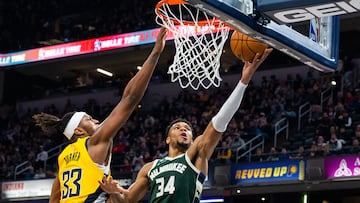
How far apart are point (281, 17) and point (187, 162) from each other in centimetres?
119

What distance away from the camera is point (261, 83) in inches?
761

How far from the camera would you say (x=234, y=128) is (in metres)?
16.6

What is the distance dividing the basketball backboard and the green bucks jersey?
101 cm

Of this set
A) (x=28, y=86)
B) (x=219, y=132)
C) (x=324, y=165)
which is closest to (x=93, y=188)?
(x=219, y=132)

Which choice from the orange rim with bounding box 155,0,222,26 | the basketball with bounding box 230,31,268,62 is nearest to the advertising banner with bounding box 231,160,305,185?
the orange rim with bounding box 155,0,222,26

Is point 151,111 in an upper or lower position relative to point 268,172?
upper

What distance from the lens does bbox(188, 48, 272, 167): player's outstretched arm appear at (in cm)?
491

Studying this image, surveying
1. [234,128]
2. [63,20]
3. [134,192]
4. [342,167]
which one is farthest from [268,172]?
[63,20]

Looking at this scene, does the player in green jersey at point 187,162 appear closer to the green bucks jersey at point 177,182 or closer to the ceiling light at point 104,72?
the green bucks jersey at point 177,182

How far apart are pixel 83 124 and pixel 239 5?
1336 millimetres

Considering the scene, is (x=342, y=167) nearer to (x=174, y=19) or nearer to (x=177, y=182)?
(x=174, y=19)

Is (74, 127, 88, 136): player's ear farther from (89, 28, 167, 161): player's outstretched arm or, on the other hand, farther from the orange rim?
the orange rim

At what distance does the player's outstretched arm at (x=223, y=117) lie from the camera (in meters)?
4.91

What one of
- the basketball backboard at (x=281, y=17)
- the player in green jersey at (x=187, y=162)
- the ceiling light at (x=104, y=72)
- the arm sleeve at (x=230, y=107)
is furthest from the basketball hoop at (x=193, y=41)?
the ceiling light at (x=104, y=72)
